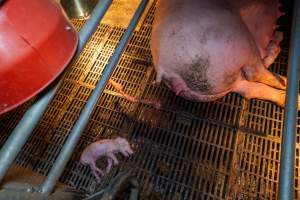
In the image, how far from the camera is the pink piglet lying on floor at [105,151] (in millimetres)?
2053

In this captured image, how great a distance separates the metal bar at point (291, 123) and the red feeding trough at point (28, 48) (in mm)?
874

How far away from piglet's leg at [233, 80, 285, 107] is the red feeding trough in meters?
1.47

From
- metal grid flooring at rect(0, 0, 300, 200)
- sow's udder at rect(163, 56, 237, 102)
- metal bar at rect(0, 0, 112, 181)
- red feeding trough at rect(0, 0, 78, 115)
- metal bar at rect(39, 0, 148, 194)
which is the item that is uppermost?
red feeding trough at rect(0, 0, 78, 115)

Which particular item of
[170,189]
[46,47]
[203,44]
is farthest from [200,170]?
[46,47]

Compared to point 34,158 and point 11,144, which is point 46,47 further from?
point 34,158

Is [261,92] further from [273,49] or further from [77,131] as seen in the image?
[77,131]

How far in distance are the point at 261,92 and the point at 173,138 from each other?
2.37ft

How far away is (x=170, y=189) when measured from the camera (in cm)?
193

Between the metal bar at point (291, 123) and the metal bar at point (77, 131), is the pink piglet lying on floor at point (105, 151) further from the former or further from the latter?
the metal bar at point (291, 123)

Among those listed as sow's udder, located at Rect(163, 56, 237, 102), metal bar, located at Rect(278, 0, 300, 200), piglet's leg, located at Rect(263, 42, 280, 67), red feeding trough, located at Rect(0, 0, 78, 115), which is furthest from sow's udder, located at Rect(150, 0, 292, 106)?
red feeding trough, located at Rect(0, 0, 78, 115)

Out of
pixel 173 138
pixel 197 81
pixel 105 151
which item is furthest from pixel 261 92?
pixel 105 151

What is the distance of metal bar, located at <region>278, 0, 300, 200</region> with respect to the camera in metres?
1.07

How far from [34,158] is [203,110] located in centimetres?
131

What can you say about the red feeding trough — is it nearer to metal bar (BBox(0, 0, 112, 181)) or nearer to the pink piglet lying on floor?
metal bar (BBox(0, 0, 112, 181))
